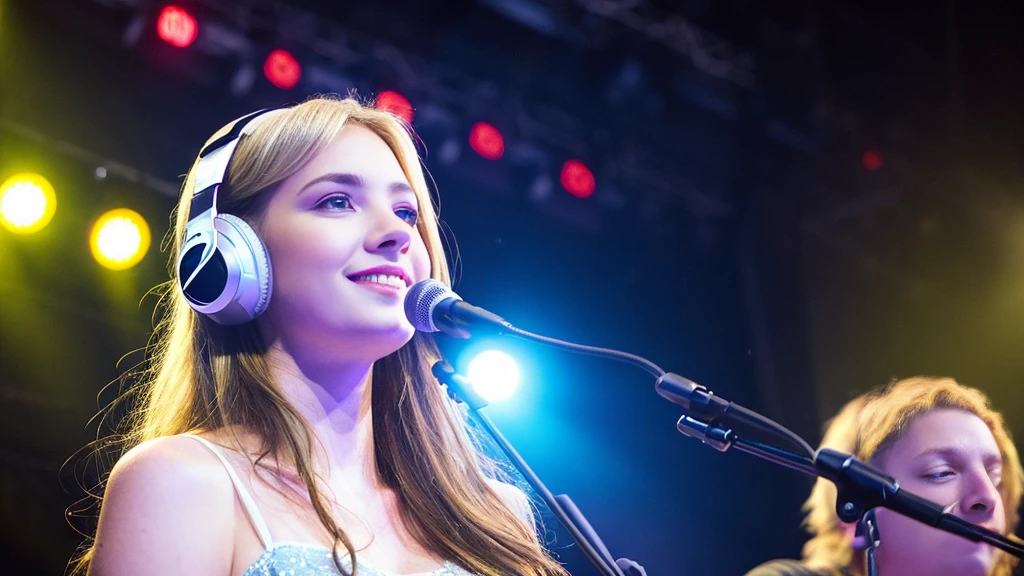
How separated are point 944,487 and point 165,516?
250cm

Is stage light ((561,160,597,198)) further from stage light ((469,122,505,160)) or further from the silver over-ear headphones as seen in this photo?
the silver over-ear headphones

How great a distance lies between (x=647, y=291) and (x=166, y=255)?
2666 mm

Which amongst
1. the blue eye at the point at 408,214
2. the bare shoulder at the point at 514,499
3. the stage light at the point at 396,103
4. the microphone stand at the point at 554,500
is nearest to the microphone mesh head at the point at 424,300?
the microphone stand at the point at 554,500

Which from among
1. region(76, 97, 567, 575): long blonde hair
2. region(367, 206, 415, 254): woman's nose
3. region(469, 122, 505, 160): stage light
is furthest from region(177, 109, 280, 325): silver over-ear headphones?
region(469, 122, 505, 160): stage light

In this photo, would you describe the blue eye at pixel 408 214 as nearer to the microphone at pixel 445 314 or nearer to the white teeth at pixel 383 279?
the white teeth at pixel 383 279

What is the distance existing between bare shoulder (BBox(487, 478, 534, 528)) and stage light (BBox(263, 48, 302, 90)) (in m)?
2.39

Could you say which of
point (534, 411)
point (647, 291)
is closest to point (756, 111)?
point (647, 291)

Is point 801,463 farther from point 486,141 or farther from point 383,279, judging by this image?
point 486,141

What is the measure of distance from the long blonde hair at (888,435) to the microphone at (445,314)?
79.5 inches

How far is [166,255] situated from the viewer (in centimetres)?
412

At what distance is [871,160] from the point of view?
17.8ft

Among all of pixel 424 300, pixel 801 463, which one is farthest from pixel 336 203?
pixel 801 463

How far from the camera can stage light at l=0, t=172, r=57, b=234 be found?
380 cm

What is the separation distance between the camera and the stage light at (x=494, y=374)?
14.5 feet
